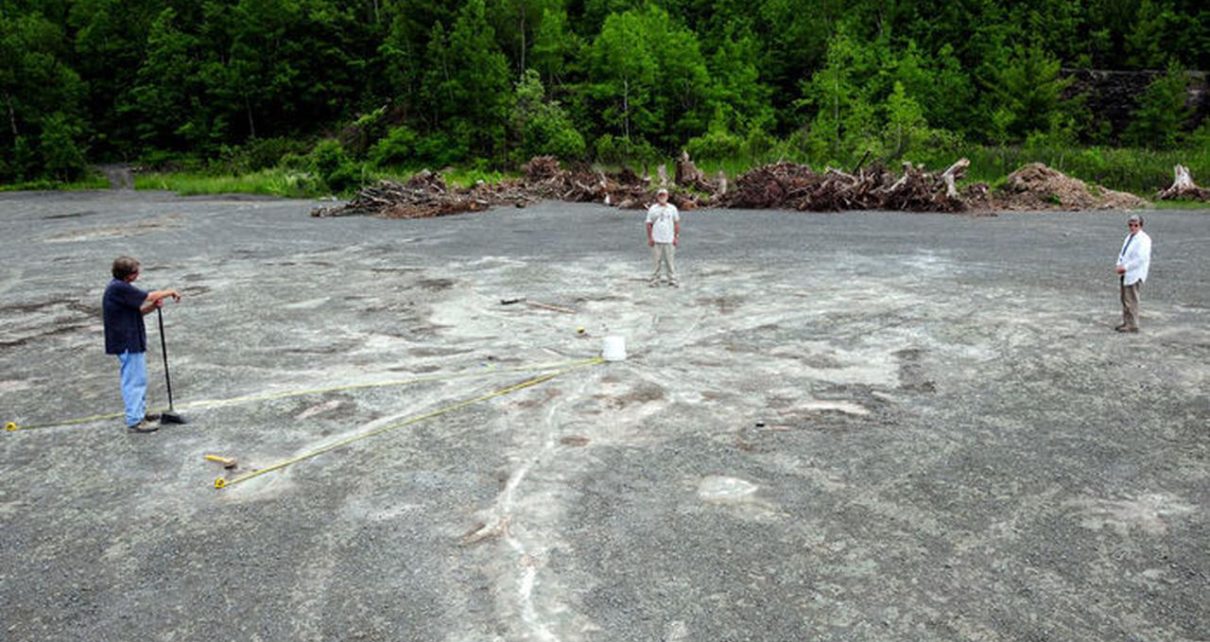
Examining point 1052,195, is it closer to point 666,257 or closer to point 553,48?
point 666,257

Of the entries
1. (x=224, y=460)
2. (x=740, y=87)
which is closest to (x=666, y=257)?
(x=224, y=460)

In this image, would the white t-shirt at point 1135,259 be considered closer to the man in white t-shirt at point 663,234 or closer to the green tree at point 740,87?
the man in white t-shirt at point 663,234

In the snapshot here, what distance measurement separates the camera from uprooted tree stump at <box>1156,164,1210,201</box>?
24500mm

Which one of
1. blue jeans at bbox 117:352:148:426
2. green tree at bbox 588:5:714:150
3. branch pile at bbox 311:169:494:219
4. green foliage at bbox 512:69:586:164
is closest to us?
blue jeans at bbox 117:352:148:426

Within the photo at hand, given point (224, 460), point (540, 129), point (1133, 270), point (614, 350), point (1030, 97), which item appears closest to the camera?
point (224, 460)

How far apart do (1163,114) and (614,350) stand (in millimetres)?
46966

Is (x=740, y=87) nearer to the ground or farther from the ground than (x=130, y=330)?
farther from the ground

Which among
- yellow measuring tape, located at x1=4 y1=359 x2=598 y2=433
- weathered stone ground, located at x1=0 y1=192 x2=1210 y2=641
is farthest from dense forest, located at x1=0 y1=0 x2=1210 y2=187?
yellow measuring tape, located at x1=4 y1=359 x2=598 y2=433

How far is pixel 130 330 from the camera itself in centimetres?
795

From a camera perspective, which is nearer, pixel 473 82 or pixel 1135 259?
pixel 1135 259

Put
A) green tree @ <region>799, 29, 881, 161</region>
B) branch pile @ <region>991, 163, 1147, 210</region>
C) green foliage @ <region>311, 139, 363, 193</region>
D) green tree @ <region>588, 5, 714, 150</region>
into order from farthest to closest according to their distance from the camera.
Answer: green tree @ <region>588, 5, 714, 150</region> < green tree @ <region>799, 29, 881, 161</region> < green foliage @ <region>311, 139, 363, 193</region> < branch pile @ <region>991, 163, 1147, 210</region>

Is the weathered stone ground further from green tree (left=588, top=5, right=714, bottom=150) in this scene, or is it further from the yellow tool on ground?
green tree (left=588, top=5, right=714, bottom=150)

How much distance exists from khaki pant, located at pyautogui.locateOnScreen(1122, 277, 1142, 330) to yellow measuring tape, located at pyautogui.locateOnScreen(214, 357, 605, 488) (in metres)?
6.61

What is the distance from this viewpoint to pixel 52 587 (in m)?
5.34
